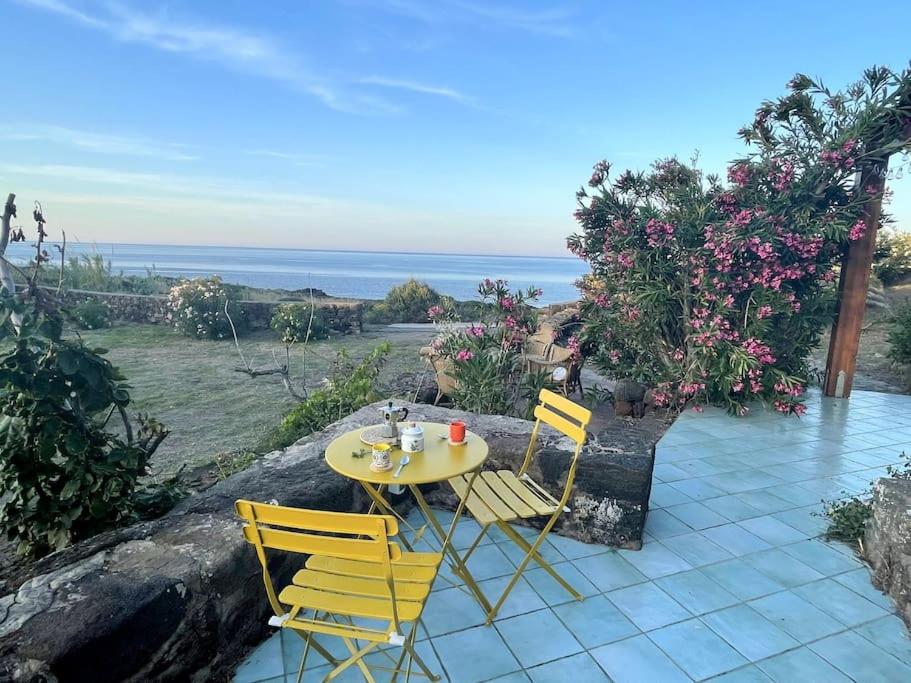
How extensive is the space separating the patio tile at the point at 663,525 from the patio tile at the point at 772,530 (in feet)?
1.24

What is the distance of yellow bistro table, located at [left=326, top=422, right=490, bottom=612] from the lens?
182cm

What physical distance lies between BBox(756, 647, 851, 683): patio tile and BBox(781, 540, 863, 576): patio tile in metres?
0.73

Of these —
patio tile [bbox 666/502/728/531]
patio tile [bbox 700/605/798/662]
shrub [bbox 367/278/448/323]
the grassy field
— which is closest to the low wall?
the grassy field

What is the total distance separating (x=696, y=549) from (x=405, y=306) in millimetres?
12514

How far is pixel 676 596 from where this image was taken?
2.24 m

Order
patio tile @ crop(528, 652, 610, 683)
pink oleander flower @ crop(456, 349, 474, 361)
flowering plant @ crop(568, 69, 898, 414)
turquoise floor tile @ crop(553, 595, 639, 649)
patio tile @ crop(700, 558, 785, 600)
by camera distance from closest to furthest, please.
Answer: patio tile @ crop(528, 652, 610, 683) < turquoise floor tile @ crop(553, 595, 639, 649) < patio tile @ crop(700, 558, 785, 600) < pink oleander flower @ crop(456, 349, 474, 361) < flowering plant @ crop(568, 69, 898, 414)

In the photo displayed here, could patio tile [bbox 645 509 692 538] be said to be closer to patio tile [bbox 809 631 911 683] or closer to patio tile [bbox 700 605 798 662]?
patio tile [bbox 700 605 798 662]

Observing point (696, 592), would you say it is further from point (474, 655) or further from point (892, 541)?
point (474, 655)

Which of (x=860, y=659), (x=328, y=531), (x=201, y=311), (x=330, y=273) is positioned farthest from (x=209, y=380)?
(x=330, y=273)

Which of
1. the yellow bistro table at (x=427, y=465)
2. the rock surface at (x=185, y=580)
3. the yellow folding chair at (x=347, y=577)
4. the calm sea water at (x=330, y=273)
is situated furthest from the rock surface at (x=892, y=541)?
the calm sea water at (x=330, y=273)

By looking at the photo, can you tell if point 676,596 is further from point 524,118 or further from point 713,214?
point 524,118

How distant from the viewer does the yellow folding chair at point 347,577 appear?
→ 124 cm

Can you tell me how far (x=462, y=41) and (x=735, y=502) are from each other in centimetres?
747

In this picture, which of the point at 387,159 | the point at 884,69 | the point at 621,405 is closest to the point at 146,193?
the point at 387,159
